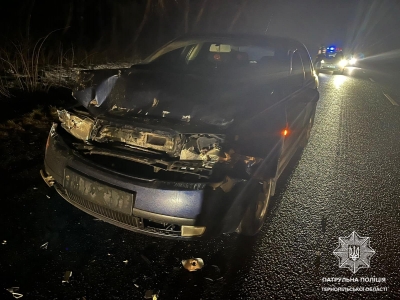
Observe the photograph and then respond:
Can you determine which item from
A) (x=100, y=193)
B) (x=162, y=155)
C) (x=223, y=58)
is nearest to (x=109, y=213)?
(x=100, y=193)

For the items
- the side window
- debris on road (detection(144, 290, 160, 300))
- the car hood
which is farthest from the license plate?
the side window

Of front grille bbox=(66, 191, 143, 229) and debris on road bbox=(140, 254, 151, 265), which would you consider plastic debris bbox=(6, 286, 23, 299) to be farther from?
debris on road bbox=(140, 254, 151, 265)

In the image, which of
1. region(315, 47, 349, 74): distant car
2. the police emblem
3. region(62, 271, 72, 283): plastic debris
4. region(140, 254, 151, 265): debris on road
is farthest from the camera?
region(315, 47, 349, 74): distant car

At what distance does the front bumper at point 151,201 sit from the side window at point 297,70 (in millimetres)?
2329

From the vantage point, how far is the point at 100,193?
2.41 m

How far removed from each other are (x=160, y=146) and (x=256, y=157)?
0.74 m

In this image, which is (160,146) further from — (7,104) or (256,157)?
(7,104)

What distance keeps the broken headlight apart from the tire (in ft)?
4.80

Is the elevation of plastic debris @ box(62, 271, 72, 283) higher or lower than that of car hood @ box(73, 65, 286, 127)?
lower

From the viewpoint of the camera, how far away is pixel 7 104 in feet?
18.4

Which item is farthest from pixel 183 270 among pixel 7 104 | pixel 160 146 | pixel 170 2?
pixel 170 2

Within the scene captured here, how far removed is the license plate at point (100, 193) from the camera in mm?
2344

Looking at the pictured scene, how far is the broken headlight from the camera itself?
9.50 feet

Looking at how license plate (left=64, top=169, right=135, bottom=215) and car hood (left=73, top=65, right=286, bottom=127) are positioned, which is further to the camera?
car hood (left=73, top=65, right=286, bottom=127)
